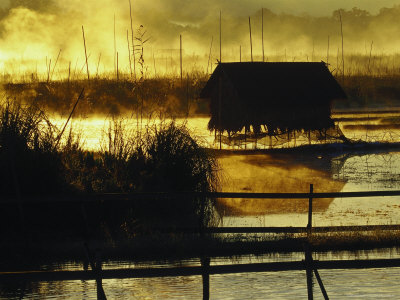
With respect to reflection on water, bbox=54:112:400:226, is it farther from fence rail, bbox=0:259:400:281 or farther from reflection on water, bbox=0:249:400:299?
fence rail, bbox=0:259:400:281

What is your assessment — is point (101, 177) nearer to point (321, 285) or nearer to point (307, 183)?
point (307, 183)

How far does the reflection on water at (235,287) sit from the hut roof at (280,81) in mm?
23643

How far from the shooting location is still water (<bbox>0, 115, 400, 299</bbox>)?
398 inches

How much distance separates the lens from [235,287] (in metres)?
10.4

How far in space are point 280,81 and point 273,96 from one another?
1.38m

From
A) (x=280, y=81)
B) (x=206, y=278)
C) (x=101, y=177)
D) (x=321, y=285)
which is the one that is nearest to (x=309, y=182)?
(x=101, y=177)

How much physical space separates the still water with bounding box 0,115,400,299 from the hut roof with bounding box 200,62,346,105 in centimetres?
475

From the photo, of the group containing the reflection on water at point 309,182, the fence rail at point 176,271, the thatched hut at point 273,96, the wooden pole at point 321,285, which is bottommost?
the wooden pole at point 321,285

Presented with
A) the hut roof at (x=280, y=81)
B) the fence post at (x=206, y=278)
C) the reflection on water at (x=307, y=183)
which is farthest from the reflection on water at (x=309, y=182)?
the fence post at (x=206, y=278)

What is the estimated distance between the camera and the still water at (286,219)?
1010cm

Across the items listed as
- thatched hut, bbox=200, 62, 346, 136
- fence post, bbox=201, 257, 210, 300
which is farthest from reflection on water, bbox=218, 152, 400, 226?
fence post, bbox=201, 257, 210, 300

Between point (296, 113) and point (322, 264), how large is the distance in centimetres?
2593

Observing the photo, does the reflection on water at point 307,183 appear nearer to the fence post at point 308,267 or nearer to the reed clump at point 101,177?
the reed clump at point 101,177

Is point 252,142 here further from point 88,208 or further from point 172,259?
point 172,259
